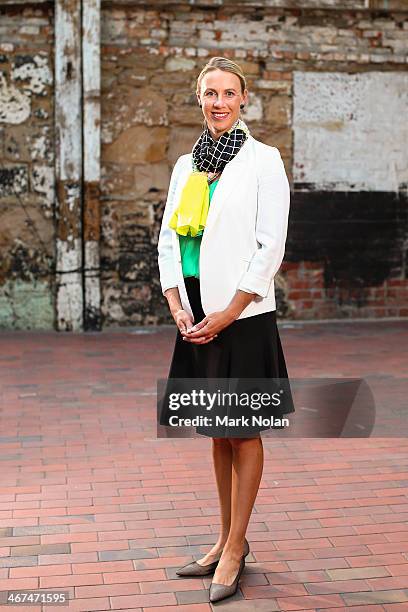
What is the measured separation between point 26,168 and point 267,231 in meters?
6.65

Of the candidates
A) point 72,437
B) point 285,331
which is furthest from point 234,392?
point 285,331

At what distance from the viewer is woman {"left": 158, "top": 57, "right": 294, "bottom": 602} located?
3.55 metres

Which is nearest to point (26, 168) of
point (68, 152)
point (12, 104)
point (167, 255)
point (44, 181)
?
point (44, 181)

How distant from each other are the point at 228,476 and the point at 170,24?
279 inches

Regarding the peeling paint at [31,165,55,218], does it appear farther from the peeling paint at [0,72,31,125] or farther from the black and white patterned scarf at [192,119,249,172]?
the black and white patterned scarf at [192,119,249,172]

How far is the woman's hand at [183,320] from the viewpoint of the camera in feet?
11.8

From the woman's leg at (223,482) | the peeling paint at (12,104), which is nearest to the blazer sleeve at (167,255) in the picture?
the woman's leg at (223,482)

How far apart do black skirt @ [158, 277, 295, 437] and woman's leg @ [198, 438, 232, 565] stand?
0.41ft

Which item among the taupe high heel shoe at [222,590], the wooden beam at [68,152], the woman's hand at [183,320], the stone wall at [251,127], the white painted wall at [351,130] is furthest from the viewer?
the white painted wall at [351,130]

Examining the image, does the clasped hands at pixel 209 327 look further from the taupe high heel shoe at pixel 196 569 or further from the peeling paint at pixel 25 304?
the peeling paint at pixel 25 304

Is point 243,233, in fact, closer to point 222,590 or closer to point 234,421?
point 234,421

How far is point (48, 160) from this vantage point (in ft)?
32.3

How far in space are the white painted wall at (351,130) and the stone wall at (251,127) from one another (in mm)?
14

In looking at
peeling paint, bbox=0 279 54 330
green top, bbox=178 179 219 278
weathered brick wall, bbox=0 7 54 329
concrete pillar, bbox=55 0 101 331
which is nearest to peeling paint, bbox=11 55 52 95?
weathered brick wall, bbox=0 7 54 329
